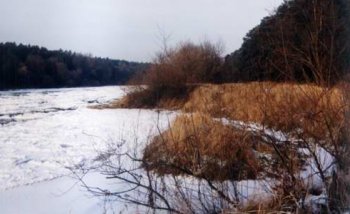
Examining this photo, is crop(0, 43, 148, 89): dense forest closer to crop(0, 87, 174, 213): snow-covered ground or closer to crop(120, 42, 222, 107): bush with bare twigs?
crop(120, 42, 222, 107): bush with bare twigs

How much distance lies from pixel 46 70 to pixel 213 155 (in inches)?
2764

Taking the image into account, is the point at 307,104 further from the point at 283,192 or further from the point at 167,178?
the point at 167,178

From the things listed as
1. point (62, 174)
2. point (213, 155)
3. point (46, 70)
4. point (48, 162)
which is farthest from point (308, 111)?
point (46, 70)

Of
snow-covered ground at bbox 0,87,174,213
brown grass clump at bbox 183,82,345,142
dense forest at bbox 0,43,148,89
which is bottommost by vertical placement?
snow-covered ground at bbox 0,87,174,213

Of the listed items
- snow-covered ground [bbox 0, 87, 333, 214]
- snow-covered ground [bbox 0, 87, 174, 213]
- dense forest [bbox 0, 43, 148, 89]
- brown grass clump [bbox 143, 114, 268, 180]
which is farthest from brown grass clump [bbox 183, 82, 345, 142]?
dense forest [bbox 0, 43, 148, 89]

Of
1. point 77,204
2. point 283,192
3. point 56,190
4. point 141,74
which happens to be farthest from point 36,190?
point 141,74

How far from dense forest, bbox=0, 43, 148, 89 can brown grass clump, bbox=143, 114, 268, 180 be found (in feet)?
183

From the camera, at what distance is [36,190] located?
21.7 ft

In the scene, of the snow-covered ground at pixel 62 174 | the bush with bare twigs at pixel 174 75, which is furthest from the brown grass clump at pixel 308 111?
the bush with bare twigs at pixel 174 75

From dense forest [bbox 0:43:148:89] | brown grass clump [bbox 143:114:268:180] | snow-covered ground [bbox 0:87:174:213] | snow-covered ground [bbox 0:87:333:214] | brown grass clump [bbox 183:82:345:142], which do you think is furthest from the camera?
dense forest [bbox 0:43:148:89]

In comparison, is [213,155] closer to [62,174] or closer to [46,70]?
[62,174]

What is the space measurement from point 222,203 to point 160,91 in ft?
60.1

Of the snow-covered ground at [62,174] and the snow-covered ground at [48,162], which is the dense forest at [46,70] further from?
the snow-covered ground at [62,174]

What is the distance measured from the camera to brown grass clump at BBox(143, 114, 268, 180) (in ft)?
16.2
